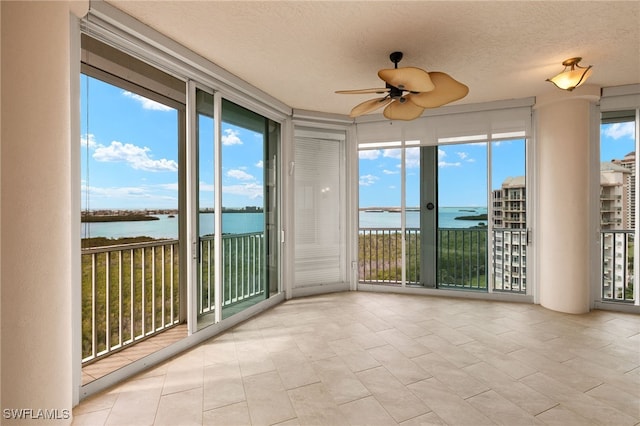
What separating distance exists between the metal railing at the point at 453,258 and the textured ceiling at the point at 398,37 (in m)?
2.08

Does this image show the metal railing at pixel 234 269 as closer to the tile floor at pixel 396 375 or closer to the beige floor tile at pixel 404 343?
the tile floor at pixel 396 375

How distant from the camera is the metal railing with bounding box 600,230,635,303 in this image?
407 centimetres

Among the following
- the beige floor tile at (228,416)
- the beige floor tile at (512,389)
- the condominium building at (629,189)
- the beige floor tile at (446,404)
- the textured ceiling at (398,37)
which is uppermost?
the textured ceiling at (398,37)

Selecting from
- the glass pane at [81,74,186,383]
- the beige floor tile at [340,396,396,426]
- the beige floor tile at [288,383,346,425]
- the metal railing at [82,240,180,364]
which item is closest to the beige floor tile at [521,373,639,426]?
the beige floor tile at [340,396,396,426]

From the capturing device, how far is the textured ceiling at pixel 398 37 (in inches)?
90.6

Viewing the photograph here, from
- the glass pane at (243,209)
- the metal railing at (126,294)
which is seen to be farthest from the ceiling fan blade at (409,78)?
the metal railing at (126,294)

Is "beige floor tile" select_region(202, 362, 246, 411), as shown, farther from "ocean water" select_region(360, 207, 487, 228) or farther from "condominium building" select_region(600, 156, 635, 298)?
"condominium building" select_region(600, 156, 635, 298)

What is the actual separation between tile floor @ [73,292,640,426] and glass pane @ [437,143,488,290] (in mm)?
1056

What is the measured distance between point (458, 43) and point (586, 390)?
2.78 m

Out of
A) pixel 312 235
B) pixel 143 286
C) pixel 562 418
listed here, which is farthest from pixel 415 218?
pixel 143 286

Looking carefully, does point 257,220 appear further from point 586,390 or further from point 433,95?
point 586,390

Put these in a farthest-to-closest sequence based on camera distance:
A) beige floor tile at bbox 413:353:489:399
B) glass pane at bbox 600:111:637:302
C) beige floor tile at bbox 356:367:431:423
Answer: glass pane at bbox 600:111:637:302
beige floor tile at bbox 413:353:489:399
beige floor tile at bbox 356:367:431:423

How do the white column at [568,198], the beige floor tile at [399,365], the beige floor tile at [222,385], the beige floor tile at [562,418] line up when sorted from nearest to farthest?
the beige floor tile at [562,418]
the beige floor tile at [222,385]
the beige floor tile at [399,365]
the white column at [568,198]

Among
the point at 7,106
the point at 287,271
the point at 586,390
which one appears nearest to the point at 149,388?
the point at 7,106
